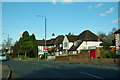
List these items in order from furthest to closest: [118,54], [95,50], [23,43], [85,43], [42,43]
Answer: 1. [42,43]
2. [23,43]
3. [85,43]
4. [95,50]
5. [118,54]

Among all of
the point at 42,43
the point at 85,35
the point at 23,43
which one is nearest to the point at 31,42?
the point at 23,43

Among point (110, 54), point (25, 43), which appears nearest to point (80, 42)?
point (25, 43)

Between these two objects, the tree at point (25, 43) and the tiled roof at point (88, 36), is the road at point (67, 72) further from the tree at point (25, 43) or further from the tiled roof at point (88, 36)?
the tree at point (25, 43)

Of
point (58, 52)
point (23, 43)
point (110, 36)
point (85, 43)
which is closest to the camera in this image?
point (85, 43)

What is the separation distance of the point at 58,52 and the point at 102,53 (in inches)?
1433

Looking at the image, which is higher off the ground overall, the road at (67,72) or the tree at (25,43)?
the tree at (25,43)

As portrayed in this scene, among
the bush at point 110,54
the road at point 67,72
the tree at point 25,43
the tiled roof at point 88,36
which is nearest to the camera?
the road at point 67,72

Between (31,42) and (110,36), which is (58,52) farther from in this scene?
(110,36)

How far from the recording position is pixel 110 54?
32594mm

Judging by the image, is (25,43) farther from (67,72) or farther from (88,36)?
(67,72)

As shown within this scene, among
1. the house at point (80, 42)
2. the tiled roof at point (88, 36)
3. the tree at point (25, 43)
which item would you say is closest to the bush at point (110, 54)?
the house at point (80, 42)

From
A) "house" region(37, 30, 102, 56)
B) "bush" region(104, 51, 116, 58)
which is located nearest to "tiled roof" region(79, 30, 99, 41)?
"house" region(37, 30, 102, 56)

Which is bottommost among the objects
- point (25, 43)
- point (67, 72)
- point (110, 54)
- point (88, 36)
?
point (67, 72)

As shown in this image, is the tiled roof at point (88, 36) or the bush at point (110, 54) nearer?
the bush at point (110, 54)
